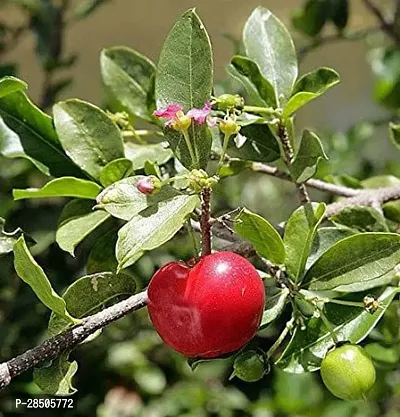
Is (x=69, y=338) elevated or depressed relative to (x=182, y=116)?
depressed

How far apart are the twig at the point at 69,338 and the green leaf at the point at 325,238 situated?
0.17m

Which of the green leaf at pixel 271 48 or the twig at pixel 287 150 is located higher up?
the green leaf at pixel 271 48

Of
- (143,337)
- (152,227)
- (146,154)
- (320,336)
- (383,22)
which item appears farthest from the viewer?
(143,337)

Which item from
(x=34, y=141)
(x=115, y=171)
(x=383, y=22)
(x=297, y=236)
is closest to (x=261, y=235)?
(x=297, y=236)

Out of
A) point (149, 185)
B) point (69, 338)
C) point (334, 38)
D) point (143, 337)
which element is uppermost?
point (149, 185)

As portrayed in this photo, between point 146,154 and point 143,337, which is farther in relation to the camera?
point 143,337

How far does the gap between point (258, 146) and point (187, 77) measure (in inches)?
5.6

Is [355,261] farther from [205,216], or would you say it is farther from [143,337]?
A: [143,337]

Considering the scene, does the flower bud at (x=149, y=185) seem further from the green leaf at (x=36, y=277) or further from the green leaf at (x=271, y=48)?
the green leaf at (x=271, y=48)

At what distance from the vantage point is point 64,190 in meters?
0.71

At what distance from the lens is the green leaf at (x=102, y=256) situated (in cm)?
75

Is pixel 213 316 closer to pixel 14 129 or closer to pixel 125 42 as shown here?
pixel 14 129

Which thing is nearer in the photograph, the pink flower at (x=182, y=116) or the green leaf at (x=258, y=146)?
the pink flower at (x=182, y=116)

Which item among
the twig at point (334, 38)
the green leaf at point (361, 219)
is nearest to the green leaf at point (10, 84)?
the green leaf at point (361, 219)
